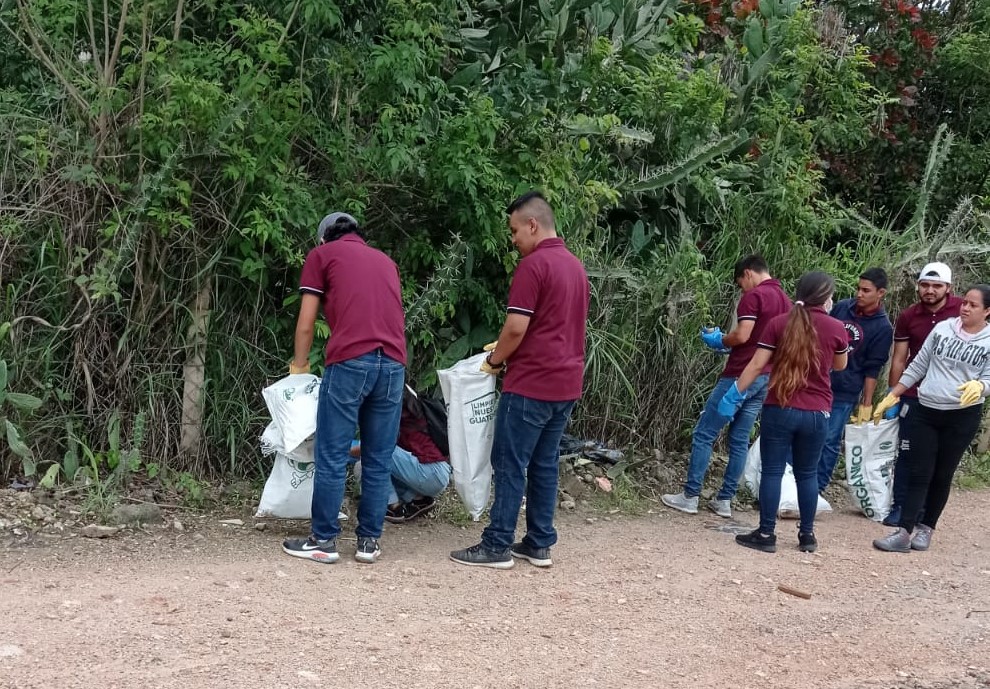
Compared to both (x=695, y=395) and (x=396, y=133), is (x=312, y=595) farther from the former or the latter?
(x=695, y=395)

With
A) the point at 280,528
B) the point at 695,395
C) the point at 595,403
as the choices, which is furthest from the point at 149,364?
the point at 695,395

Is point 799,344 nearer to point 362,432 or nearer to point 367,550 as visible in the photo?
point 362,432

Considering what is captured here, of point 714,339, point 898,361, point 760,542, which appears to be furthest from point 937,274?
point 760,542

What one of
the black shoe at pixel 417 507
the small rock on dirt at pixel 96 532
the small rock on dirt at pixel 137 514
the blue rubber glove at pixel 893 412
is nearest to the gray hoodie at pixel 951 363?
the blue rubber glove at pixel 893 412

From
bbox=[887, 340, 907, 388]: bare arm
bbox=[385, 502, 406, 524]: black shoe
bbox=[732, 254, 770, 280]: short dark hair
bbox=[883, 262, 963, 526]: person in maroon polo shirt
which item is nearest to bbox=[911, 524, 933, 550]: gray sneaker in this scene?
bbox=[883, 262, 963, 526]: person in maroon polo shirt

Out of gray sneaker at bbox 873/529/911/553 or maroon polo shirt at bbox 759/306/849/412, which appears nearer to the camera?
maroon polo shirt at bbox 759/306/849/412

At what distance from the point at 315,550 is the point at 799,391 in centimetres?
304

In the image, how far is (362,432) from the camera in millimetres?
5469

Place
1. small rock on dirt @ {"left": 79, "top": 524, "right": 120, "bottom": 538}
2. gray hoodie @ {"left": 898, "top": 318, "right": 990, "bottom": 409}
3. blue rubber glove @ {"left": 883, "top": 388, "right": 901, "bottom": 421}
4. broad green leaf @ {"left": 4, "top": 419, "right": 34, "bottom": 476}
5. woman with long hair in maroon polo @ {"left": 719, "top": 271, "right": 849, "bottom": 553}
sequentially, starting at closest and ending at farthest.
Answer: small rock on dirt @ {"left": 79, "top": 524, "right": 120, "bottom": 538}, broad green leaf @ {"left": 4, "top": 419, "right": 34, "bottom": 476}, woman with long hair in maroon polo @ {"left": 719, "top": 271, "right": 849, "bottom": 553}, gray hoodie @ {"left": 898, "top": 318, "right": 990, "bottom": 409}, blue rubber glove @ {"left": 883, "top": 388, "right": 901, "bottom": 421}

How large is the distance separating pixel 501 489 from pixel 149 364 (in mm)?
2435

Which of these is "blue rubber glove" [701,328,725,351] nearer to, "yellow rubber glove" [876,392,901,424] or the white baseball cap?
"yellow rubber glove" [876,392,901,424]

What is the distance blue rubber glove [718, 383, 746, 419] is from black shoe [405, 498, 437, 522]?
2.06 metres

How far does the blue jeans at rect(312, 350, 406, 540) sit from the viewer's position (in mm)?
5223

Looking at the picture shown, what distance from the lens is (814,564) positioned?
624 centimetres
